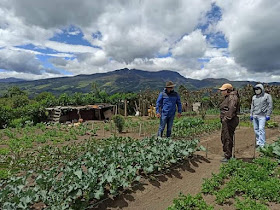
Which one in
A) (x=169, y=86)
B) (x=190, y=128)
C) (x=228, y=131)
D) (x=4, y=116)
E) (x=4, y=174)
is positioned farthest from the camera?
(x=4, y=116)

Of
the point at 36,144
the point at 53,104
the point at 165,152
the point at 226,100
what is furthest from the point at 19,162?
the point at 53,104

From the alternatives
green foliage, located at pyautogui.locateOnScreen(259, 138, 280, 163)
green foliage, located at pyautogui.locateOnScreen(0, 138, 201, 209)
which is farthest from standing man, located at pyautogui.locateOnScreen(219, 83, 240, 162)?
green foliage, located at pyautogui.locateOnScreen(0, 138, 201, 209)

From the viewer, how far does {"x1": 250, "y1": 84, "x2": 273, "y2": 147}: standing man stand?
5.59 metres

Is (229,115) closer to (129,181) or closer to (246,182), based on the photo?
(246,182)

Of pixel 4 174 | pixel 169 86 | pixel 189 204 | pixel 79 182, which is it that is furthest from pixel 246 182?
pixel 4 174

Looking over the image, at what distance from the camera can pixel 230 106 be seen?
15.7 feet

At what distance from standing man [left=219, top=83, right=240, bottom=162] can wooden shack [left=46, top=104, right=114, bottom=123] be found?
47.0ft

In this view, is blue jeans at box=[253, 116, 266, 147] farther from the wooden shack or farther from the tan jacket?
the wooden shack

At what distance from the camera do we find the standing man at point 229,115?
477cm

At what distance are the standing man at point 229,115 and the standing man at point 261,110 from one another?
48.3 inches

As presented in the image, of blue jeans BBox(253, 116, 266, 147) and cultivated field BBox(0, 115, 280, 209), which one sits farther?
blue jeans BBox(253, 116, 266, 147)

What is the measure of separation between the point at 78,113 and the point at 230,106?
15.3 metres

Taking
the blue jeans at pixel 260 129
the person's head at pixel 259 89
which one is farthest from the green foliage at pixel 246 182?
the person's head at pixel 259 89

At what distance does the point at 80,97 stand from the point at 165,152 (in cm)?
1873
